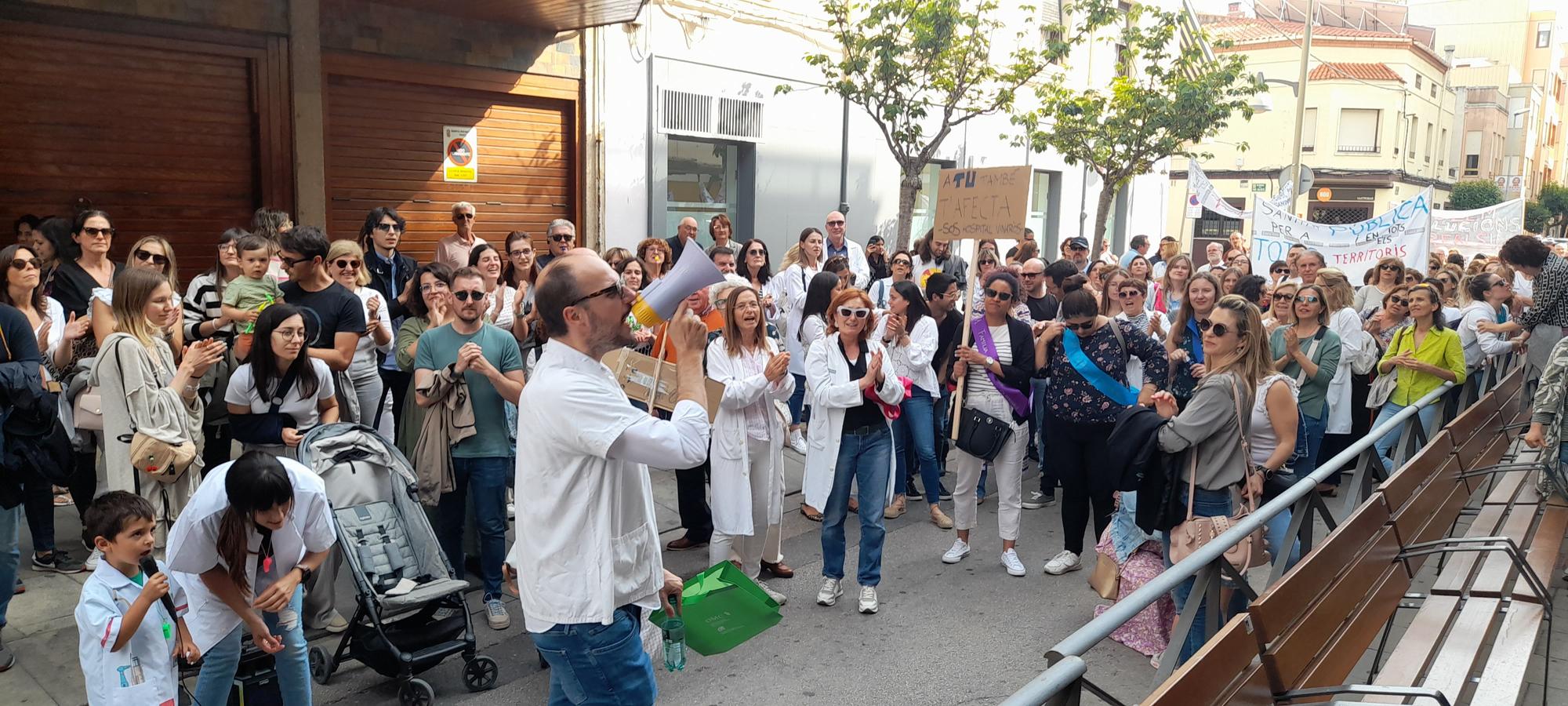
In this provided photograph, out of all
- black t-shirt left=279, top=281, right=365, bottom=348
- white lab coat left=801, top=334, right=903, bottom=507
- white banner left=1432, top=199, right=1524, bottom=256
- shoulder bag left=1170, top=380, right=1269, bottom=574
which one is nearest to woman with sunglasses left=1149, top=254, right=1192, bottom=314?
white lab coat left=801, top=334, right=903, bottom=507

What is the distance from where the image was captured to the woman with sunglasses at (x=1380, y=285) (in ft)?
31.1

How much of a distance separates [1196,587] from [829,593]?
272cm

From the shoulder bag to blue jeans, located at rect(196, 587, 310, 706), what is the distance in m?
3.72

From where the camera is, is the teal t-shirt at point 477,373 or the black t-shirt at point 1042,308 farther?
the black t-shirt at point 1042,308

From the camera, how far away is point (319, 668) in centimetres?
498

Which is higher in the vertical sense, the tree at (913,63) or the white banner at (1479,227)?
the tree at (913,63)

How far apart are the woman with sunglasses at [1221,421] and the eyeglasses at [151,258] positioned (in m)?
5.79

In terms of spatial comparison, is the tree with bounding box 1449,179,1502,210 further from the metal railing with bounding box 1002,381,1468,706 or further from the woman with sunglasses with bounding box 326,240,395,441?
the woman with sunglasses with bounding box 326,240,395,441

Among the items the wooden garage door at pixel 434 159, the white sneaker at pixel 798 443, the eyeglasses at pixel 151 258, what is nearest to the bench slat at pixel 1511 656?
the white sneaker at pixel 798 443

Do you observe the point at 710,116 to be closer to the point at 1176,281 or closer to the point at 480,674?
the point at 1176,281

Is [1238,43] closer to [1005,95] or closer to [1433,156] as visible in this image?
[1433,156]

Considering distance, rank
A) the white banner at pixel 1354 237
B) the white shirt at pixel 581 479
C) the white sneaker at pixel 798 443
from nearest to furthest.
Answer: the white shirt at pixel 581 479, the white sneaker at pixel 798 443, the white banner at pixel 1354 237

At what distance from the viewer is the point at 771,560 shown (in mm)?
6551

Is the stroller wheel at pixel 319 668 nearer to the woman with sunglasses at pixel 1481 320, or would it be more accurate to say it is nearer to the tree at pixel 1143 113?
the woman with sunglasses at pixel 1481 320
